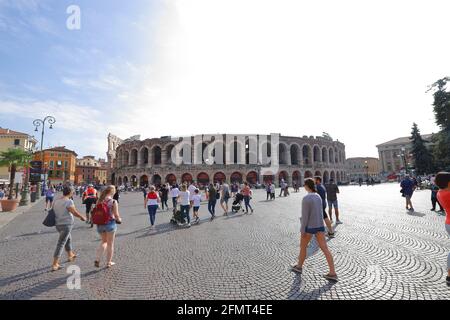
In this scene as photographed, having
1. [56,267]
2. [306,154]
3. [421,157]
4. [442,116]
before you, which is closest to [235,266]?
[56,267]

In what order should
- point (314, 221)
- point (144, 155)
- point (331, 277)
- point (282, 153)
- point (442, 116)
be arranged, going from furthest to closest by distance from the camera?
1. point (144, 155)
2. point (282, 153)
3. point (442, 116)
4. point (314, 221)
5. point (331, 277)

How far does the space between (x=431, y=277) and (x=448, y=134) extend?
33511 mm

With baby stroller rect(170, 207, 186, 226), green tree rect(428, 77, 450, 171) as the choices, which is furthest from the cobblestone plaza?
green tree rect(428, 77, 450, 171)

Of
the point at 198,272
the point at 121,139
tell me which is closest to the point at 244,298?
the point at 198,272

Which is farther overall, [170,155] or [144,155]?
[144,155]

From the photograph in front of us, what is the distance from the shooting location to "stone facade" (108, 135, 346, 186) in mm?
42438

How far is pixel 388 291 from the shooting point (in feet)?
11.4

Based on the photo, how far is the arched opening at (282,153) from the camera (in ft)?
150

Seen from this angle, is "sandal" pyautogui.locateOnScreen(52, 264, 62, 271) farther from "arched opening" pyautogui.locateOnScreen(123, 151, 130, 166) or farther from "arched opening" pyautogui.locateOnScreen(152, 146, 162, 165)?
"arched opening" pyautogui.locateOnScreen(123, 151, 130, 166)

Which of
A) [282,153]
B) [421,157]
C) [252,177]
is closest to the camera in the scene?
[421,157]

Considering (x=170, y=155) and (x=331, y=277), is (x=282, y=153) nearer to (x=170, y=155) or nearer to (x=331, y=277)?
(x=170, y=155)

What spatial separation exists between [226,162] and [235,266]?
37.9 meters

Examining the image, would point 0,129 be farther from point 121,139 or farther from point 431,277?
point 431,277

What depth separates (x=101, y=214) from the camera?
461cm
